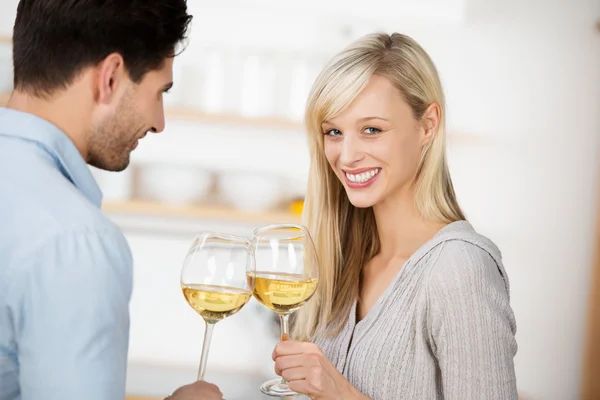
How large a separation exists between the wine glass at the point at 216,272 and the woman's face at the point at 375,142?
0.54 m

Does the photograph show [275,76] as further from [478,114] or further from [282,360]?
[282,360]

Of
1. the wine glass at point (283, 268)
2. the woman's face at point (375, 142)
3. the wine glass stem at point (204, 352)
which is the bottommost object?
the wine glass stem at point (204, 352)

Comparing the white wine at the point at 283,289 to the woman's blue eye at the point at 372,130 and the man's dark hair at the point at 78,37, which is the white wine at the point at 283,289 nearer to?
the man's dark hair at the point at 78,37

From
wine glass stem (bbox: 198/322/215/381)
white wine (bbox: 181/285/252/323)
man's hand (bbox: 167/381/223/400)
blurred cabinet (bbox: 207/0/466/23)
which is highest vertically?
blurred cabinet (bbox: 207/0/466/23)

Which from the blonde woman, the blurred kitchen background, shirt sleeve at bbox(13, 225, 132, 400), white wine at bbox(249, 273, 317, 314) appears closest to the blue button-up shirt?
shirt sleeve at bbox(13, 225, 132, 400)

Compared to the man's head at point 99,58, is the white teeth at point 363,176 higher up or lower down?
lower down

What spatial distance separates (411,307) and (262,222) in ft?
6.01

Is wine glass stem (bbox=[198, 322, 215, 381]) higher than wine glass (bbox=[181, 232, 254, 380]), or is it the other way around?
wine glass (bbox=[181, 232, 254, 380])

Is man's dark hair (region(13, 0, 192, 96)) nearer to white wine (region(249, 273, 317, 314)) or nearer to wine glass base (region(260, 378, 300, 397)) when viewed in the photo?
white wine (region(249, 273, 317, 314))

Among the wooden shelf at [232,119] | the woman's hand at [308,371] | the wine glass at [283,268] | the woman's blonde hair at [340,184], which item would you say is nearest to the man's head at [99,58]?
the wine glass at [283,268]

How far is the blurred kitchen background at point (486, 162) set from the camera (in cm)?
353

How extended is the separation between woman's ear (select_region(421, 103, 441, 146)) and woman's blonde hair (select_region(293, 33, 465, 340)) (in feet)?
0.03

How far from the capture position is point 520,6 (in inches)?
142

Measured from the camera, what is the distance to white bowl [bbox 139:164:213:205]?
3260mm
